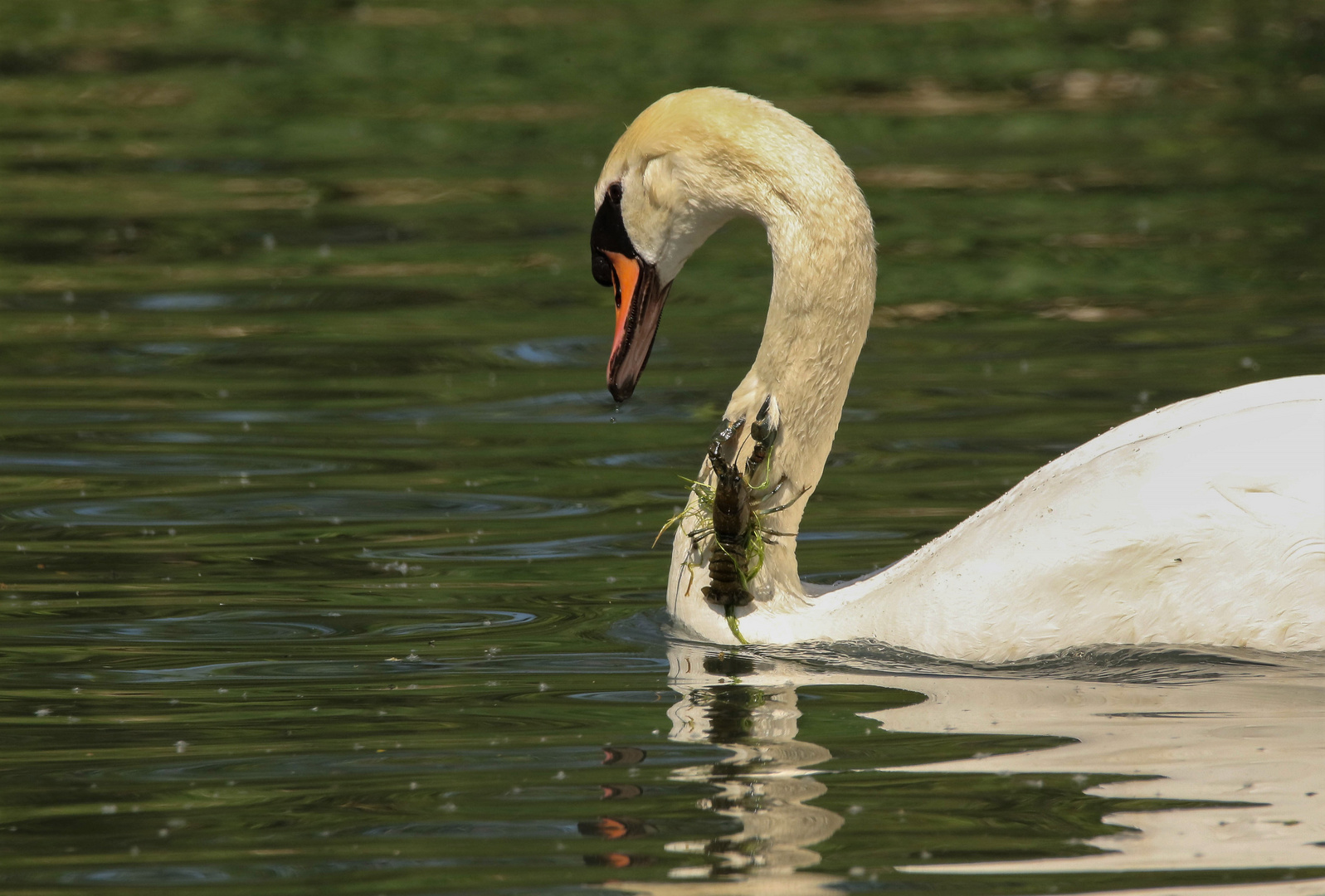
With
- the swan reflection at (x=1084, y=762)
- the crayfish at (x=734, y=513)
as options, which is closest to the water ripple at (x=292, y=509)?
the crayfish at (x=734, y=513)

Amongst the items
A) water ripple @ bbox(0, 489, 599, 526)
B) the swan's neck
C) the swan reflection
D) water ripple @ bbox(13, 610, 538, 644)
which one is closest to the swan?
the swan's neck

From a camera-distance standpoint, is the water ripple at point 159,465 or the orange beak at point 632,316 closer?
the orange beak at point 632,316

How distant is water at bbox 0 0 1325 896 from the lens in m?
4.86

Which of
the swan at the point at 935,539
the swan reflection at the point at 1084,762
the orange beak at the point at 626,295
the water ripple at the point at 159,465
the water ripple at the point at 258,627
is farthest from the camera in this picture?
the water ripple at the point at 159,465

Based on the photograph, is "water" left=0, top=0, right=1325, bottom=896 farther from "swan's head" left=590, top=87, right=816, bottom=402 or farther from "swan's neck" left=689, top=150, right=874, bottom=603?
"swan's head" left=590, top=87, right=816, bottom=402

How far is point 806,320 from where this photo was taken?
6.61 metres

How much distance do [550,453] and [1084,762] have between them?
4336 millimetres

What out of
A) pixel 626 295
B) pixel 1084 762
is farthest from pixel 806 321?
pixel 1084 762

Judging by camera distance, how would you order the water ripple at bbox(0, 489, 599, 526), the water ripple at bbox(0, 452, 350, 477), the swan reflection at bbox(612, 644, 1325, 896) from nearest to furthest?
the swan reflection at bbox(612, 644, 1325, 896), the water ripple at bbox(0, 489, 599, 526), the water ripple at bbox(0, 452, 350, 477)

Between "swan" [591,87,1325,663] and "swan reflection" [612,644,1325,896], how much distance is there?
124 mm

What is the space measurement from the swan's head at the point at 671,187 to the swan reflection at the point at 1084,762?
1.14 meters

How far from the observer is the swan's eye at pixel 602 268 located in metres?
7.07

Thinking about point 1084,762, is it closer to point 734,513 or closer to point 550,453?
point 734,513

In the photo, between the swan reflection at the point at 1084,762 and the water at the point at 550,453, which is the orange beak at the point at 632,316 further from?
the swan reflection at the point at 1084,762
